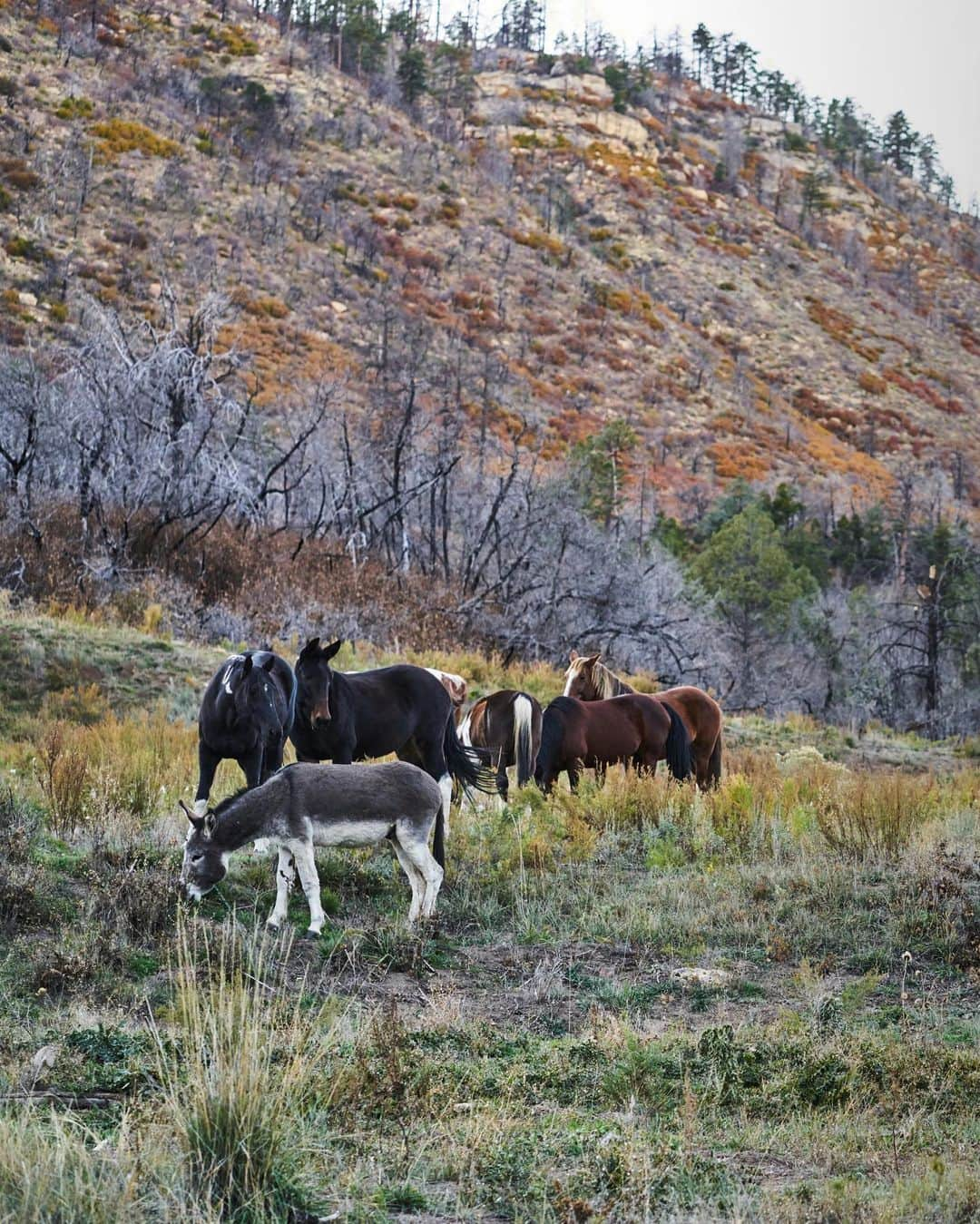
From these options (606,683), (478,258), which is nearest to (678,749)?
(606,683)

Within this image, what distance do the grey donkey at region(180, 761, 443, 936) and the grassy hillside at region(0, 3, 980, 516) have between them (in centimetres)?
3319

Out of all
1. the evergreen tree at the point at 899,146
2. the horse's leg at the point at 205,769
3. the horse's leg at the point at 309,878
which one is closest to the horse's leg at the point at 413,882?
the horse's leg at the point at 309,878

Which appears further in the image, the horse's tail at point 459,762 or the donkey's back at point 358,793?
the horse's tail at point 459,762

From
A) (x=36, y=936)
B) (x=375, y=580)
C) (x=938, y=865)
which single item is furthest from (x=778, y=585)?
(x=36, y=936)

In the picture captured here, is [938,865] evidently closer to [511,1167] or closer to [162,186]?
[511,1167]

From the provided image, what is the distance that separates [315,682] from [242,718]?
1.89 ft

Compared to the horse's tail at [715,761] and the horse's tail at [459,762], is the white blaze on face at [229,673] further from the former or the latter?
the horse's tail at [715,761]

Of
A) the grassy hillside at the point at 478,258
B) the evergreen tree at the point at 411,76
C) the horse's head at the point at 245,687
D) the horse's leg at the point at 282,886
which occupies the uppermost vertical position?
the evergreen tree at the point at 411,76

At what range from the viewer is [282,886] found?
8.26 meters

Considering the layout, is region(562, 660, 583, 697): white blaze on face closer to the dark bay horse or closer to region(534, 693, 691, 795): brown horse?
region(534, 693, 691, 795): brown horse

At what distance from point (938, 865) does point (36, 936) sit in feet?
19.9

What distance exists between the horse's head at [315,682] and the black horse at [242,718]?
8.0 inches

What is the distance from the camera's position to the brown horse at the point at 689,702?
14273mm

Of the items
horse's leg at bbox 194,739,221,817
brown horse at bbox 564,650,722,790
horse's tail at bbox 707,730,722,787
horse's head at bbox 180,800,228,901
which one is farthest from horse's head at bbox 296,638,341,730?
horse's tail at bbox 707,730,722,787
